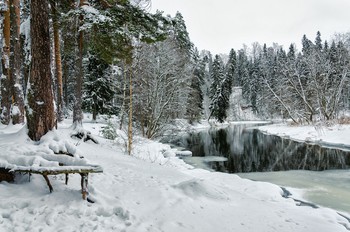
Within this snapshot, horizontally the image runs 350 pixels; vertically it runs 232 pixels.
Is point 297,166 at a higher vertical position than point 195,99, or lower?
lower

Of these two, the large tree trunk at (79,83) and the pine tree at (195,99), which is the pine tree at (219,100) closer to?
the pine tree at (195,99)

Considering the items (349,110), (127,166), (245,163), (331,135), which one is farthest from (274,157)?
(349,110)

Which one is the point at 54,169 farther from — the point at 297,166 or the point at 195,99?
the point at 195,99

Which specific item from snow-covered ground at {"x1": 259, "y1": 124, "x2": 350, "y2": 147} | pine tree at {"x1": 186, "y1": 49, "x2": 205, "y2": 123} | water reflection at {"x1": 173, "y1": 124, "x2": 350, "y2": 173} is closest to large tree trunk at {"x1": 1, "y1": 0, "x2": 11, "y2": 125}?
water reflection at {"x1": 173, "y1": 124, "x2": 350, "y2": 173}

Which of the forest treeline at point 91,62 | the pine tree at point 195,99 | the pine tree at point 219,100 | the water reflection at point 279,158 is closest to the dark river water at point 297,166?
the water reflection at point 279,158

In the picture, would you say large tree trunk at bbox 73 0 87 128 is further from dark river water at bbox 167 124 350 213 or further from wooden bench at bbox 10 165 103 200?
dark river water at bbox 167 124 350 213

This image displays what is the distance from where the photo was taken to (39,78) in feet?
16.7

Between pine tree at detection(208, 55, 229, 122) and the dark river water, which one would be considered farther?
pine tree at detection(208, 55, 229, 122)

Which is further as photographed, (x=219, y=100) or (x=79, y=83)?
(x=219, y=100)

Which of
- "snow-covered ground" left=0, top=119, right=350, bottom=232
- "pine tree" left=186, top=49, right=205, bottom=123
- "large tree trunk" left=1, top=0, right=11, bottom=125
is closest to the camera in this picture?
"snow-covered ground" left=0, top=119, right=350, bottom=232

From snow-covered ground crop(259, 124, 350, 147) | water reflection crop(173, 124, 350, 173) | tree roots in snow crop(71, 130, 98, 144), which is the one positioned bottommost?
water reflection crop(173, 124, 350, 173)

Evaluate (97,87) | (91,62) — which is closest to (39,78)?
(91,62)

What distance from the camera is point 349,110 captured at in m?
54.2

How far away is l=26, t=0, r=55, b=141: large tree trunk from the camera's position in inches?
199
